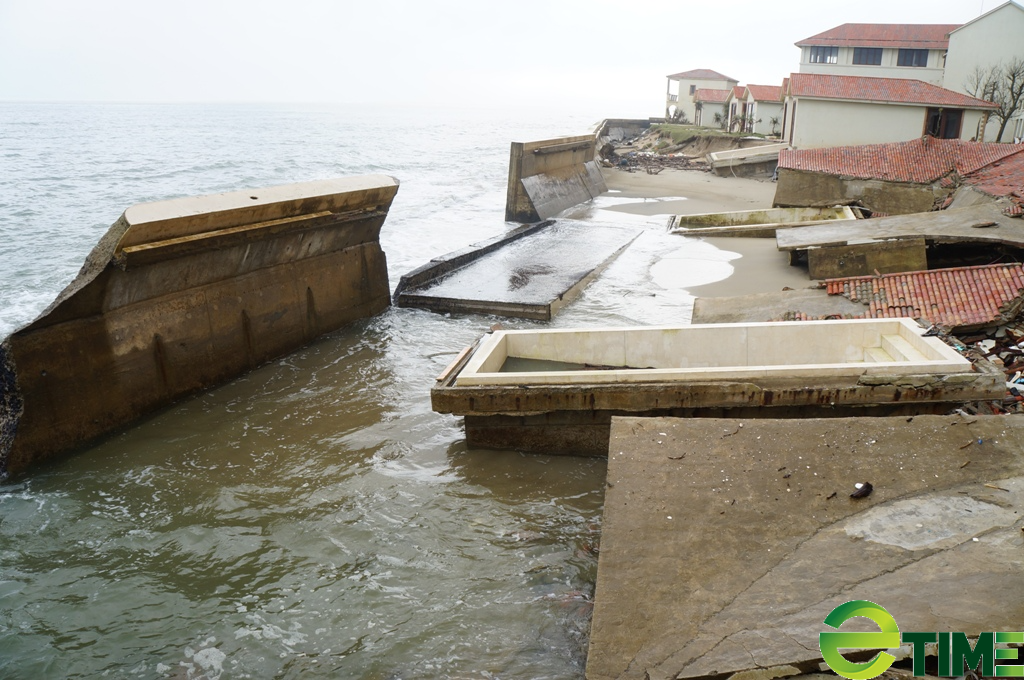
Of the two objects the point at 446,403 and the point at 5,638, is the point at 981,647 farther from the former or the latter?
the point at 5,638

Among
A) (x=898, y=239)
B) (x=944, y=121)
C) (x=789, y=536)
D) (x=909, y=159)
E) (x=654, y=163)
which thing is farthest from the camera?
(x=654, y=163)

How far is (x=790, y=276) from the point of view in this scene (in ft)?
46.2

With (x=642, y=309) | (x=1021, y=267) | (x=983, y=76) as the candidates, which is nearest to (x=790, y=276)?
(x=642, y=309)

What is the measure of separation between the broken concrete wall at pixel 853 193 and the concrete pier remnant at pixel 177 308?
13149 mm

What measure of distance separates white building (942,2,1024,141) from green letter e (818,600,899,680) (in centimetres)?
3835

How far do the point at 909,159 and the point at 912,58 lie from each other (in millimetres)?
29993

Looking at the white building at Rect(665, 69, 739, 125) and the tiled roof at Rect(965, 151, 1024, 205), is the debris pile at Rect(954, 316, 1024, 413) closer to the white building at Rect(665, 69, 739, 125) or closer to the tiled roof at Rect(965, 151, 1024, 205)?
the tiled roof at Rect(965, 151, 1024, 205)

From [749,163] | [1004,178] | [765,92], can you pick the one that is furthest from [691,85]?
[1004,178]

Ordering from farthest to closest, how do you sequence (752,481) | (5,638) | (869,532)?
(5,638) → (752,481) → (869,532)

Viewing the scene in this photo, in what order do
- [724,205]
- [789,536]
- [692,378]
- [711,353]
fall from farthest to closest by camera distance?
[724,205]
[711,353]
[692,378]
[789,536]

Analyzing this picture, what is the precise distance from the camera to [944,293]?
10.1 meters

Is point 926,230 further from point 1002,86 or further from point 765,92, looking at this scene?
point 765,92

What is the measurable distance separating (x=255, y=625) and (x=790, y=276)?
11.9m

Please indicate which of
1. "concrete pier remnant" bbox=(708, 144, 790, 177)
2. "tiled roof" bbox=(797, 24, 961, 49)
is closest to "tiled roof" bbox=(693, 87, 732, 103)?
"tiled roof" bbox=(797, 24, 961, 49)
